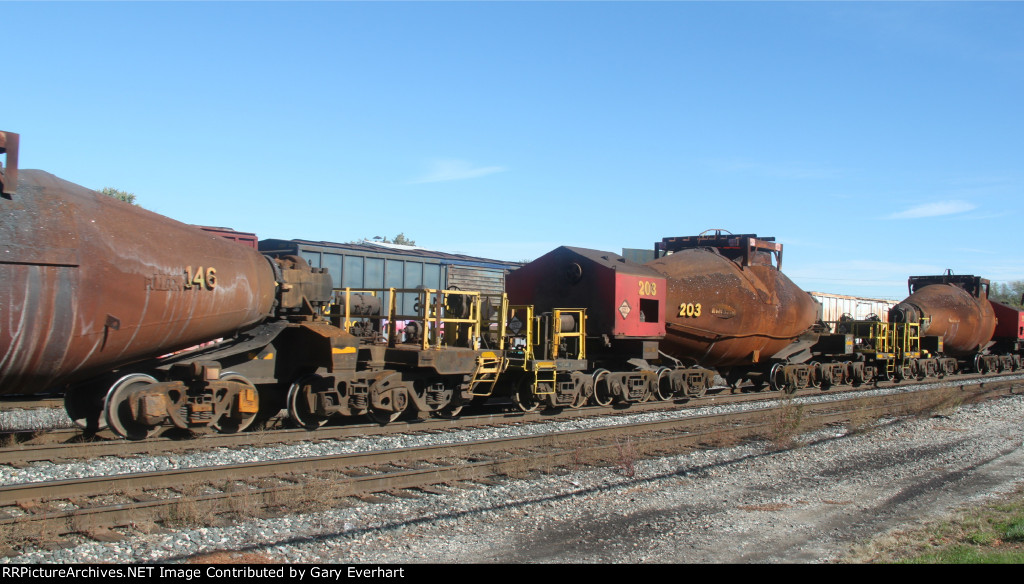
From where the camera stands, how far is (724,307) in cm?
1625

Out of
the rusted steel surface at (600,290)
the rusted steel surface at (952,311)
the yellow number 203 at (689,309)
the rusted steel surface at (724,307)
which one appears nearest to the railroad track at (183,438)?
the rusted steel surface at (600,290)

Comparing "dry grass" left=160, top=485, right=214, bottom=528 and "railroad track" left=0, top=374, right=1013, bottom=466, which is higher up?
"railroad track" left=0, top=374, right=1013, bottom=466

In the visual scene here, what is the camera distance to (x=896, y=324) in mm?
24062

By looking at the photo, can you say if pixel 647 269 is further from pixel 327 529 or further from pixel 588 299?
pixel 327 529

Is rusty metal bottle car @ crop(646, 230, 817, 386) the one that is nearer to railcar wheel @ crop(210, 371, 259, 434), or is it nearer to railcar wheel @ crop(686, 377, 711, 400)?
railcar wheel @ crop(686, 377, 711, 400)

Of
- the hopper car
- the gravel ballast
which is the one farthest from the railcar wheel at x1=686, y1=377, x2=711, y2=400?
the gravel ballast

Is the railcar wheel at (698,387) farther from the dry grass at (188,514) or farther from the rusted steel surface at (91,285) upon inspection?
the dry grass at (188,514)

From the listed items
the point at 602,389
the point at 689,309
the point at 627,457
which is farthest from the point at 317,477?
the point at 689,309

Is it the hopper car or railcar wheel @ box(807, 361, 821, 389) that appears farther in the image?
railcar wheel @ box(807, 361, 821, 389)

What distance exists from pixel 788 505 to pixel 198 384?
7.64m

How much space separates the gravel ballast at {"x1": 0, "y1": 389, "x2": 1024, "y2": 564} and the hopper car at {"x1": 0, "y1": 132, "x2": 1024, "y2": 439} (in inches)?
113

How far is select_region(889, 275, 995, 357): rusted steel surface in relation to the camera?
2575 cm

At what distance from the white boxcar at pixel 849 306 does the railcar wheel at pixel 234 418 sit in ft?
97.0

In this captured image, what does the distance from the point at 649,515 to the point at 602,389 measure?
25.1 ft
